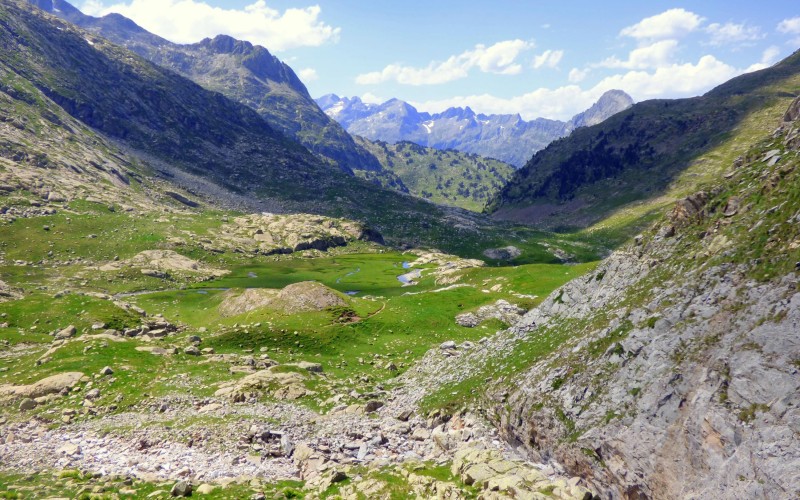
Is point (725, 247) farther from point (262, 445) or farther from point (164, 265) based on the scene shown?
point (164, 265)

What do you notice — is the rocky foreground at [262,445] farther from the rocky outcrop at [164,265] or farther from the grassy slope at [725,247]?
the rocky outcrop at [164,265]

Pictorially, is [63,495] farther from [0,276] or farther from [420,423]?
[0,276]

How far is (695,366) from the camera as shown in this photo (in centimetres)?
2155

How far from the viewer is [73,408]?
40125 mm

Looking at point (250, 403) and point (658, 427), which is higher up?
point (658, 427)

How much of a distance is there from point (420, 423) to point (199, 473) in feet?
52.3

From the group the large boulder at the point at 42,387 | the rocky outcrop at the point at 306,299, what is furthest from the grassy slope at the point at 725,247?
the rocky outcrop at the point at 306,299

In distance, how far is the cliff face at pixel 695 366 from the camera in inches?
717

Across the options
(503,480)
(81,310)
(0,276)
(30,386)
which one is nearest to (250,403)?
(30,386)

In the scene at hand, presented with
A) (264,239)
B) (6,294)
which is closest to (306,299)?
(6,294)

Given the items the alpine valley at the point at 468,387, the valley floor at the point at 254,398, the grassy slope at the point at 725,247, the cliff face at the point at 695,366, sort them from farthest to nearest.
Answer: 1. the valley floor at the point at 254,398
2. the grassy slope at the point at 725,247
3. the alpine valley at the point at 468,387
4. the cliff face at the point at 695,366

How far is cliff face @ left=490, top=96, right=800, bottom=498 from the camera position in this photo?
18219mm

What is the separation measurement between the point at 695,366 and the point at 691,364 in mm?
254

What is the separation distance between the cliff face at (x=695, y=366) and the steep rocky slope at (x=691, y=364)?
0.20 feet
